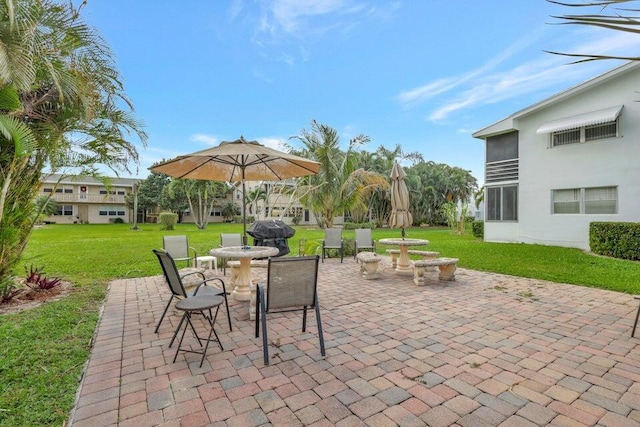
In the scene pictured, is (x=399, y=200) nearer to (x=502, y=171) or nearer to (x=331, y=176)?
(x=331, y=176)

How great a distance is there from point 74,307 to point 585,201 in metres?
15.5

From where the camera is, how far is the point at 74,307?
17.1ft

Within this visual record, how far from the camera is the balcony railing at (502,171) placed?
47.2ft

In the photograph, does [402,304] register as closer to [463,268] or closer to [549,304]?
[549,304]

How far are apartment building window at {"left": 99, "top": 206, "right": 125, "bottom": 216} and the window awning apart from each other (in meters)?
46.2

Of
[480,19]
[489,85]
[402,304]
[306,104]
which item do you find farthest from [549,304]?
[306,104]

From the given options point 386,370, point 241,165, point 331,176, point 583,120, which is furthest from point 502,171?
point 386,370

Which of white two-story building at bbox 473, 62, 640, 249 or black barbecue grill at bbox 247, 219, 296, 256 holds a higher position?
white two-story building at bbox 473, 62, 640, 249

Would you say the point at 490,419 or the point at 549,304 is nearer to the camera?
the point at 490,419

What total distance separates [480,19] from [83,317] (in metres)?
10.2

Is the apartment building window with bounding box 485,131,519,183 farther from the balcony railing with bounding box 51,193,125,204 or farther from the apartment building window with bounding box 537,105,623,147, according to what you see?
the balcony railing with bounding box 51,193,125,204

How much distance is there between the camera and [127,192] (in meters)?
41.8

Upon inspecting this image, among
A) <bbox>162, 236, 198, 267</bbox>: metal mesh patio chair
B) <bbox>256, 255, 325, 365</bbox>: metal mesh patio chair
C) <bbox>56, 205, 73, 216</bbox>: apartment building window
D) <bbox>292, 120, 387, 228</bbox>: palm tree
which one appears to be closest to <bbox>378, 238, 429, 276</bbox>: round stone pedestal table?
<bbox>256, 255, 325, 365</bbox>: metal mesh patio chair

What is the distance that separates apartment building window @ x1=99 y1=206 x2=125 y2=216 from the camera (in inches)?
1653
